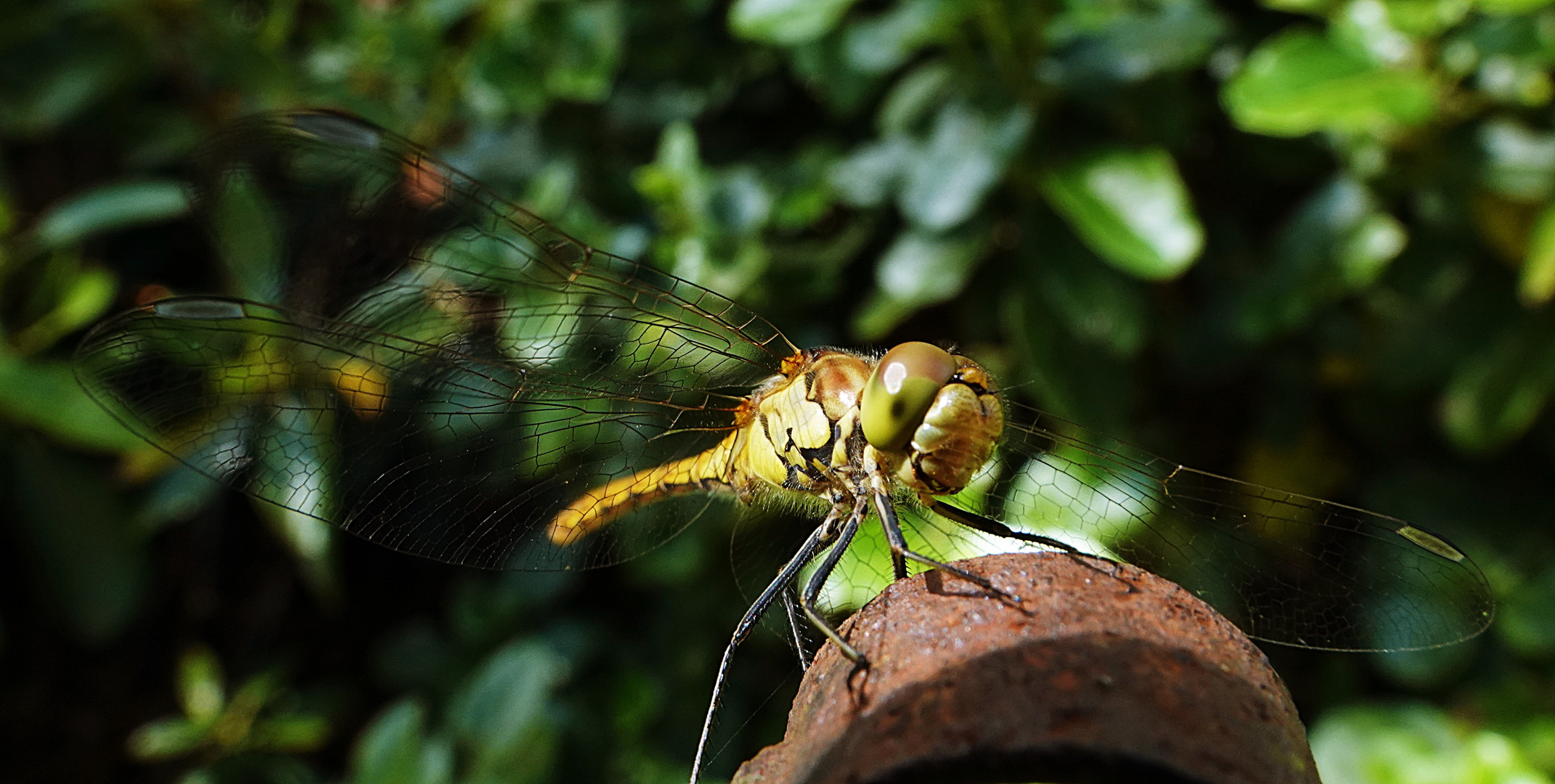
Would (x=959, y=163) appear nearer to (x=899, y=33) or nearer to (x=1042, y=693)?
(x=899, y=33)

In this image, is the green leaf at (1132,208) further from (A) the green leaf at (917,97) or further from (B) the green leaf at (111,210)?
(B) the green leaf at (111,210)

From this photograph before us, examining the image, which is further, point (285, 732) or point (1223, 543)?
point (285, 732)

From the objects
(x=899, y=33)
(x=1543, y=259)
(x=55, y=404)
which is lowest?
(x=1543, y=259)

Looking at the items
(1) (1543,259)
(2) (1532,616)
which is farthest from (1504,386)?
(2) (1532,616)

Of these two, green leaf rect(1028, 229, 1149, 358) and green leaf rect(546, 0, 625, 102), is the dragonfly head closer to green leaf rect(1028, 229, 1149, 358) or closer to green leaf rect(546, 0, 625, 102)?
green leaf rect(1028, 229, 1149, 358)

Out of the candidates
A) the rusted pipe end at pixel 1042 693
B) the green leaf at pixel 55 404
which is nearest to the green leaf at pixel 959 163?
the rusted pipe end at pixel 1042 693

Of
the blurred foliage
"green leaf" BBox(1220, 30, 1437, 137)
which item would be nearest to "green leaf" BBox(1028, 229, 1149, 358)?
the blurred foliage

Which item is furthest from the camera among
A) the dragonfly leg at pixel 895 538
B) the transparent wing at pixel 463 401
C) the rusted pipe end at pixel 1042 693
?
the transparent wing at pixel 463 401
